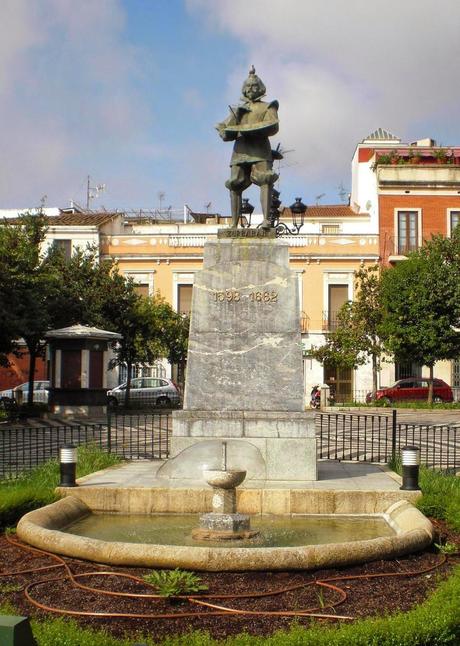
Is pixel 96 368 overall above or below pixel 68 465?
above

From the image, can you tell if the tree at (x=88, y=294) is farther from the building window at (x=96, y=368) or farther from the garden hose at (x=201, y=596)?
the garden hose at (x=201, y=596)

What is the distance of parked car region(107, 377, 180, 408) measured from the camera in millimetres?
35250

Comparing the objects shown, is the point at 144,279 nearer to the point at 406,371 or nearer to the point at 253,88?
the point at 406,371

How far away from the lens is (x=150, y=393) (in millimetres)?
35781

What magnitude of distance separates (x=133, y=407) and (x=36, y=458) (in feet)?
60.3

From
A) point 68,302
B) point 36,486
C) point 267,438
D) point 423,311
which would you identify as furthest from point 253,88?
point 423,311

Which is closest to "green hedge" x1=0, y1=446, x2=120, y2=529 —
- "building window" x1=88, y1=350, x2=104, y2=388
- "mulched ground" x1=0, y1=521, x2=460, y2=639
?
"mulched ground" x1=0, y1=521, x2=460, y2=639

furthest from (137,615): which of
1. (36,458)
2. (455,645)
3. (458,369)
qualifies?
(458,369)

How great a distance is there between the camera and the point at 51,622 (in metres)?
5.11

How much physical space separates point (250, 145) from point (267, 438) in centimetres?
416

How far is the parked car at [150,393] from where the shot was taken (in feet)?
116

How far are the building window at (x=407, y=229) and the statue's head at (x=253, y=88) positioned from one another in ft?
105

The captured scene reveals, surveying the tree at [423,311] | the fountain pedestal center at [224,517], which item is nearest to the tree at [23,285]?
the tree at [423,311]

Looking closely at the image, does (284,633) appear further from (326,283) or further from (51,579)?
(326,283)
